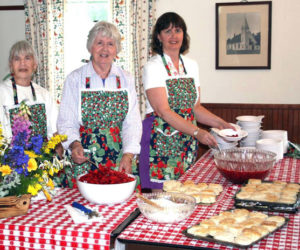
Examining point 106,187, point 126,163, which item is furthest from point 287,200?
point 126,163

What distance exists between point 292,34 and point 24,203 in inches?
145

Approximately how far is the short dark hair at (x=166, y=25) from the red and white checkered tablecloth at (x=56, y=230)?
5.37 feet

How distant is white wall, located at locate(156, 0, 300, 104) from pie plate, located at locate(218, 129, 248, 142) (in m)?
1.93

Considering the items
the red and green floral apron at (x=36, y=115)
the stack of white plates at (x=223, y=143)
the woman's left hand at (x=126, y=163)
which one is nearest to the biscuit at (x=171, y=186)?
the woman's left hand at (x=126, y=163)

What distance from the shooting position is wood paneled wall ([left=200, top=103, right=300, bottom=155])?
480 centimetres

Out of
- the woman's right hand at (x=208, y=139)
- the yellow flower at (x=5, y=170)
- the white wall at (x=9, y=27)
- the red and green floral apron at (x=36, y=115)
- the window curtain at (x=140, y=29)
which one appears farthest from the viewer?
the white wall at (x=9, y=27)

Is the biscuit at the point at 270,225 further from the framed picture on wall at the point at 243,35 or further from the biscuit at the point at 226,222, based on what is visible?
the framed picture on wall at the point at 243,35

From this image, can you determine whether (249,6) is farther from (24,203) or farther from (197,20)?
(24,203)

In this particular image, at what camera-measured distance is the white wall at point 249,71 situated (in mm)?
4707

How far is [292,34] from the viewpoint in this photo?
15.4 feet

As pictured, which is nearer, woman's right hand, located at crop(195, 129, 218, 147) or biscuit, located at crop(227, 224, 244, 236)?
biscuit, located at crop(227, 224, 244, 236)

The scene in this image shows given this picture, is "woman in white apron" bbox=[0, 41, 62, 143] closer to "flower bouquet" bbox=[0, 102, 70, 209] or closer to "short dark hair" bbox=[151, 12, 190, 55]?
"short dark hair" bbox=[151, 12, 190, 55]

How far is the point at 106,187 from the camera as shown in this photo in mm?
1971

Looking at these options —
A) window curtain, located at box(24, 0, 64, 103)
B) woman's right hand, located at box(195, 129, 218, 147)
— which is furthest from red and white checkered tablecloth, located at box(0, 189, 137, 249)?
window curtain, located at box(24, 0, 64, 103)
